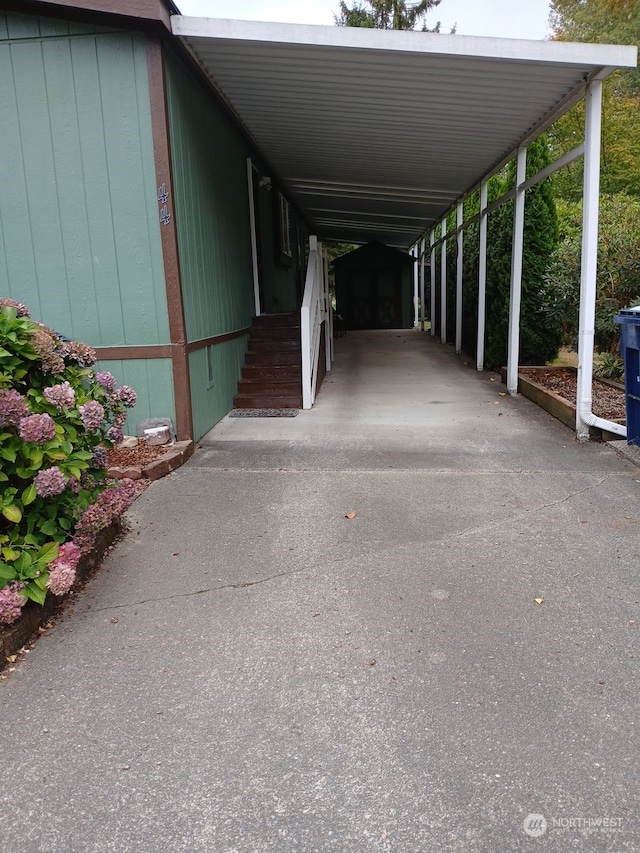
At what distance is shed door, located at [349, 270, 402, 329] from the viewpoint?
1867 cm

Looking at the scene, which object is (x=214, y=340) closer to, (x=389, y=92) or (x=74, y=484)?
(x=389, y=92)

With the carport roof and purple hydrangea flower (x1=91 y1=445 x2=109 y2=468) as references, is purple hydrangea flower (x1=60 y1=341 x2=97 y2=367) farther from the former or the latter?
the carport roof

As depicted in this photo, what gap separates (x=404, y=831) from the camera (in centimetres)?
164

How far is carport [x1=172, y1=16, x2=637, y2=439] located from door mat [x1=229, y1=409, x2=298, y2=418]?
564mm

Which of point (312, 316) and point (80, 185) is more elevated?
point (80, 185)

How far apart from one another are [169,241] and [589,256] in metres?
3.59

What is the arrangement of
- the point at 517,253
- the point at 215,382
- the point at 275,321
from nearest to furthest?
the point at 215,382 < the point at 517,253 < the point at 275,321

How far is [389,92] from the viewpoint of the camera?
228 inches

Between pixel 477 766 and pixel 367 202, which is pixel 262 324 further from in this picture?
pixel 477 766

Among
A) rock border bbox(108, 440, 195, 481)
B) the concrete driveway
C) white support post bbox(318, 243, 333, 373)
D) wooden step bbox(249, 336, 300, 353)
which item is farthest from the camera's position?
→ white support post bbox(318, 243, 333, 373)

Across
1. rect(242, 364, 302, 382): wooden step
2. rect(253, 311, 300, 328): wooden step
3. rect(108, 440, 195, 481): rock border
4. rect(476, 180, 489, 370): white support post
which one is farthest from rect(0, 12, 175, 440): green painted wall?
rect(476, 180, 489, 370): white support post

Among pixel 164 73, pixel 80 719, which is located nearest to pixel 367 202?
pixel 164 73

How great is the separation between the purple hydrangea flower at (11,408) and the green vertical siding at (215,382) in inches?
122

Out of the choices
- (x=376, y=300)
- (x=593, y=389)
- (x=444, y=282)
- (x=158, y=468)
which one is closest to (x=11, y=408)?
(x=158, y=468)
